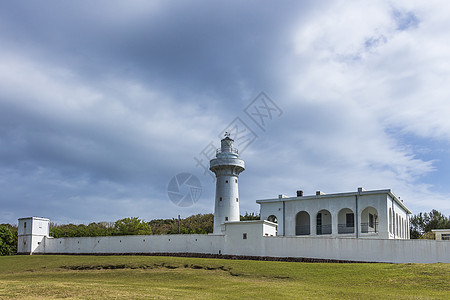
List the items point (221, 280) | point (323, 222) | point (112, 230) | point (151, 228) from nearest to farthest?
1. point (221, 280)
2. point (323, 222)
3. point (112, 230)
4. point (151, 228)

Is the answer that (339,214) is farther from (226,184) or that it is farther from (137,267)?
(137,267)

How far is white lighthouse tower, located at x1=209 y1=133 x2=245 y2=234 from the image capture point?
141 ft

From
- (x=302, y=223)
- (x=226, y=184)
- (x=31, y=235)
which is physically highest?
(x=226, y=184)

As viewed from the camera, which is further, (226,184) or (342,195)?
(226,184)

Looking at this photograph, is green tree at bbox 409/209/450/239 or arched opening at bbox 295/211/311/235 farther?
green tree at bbox 409/209/450/239

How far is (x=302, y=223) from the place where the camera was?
142 feet

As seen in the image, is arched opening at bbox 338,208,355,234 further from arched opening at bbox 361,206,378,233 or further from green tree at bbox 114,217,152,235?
green tree at bbox 114,217,152,235

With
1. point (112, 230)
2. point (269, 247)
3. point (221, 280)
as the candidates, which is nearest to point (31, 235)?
point (112, 230)

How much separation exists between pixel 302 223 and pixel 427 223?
29.4 meters

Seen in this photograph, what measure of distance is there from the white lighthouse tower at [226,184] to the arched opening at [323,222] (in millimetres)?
7405

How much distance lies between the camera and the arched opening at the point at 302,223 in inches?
1689

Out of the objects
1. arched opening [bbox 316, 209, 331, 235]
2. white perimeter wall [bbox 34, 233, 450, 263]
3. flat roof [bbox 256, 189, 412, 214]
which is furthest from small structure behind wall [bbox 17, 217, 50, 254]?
arched opening [bbox 316, 209, 331, 235]

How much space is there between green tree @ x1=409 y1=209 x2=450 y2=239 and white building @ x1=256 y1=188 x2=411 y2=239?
20.6m

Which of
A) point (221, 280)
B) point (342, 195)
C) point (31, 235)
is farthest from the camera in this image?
point (31, 235)
